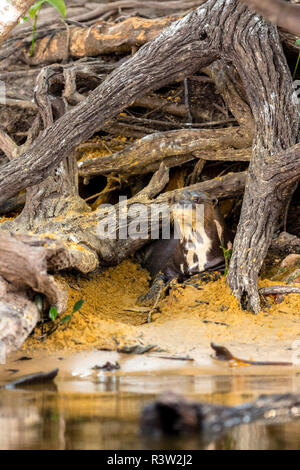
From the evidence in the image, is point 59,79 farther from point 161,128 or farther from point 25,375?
A: point 25,375

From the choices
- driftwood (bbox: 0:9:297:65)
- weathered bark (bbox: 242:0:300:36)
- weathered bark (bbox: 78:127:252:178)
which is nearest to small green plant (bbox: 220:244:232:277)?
weathered bark (bbox: 78:127:252:178)

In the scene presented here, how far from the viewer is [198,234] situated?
15.9 ft

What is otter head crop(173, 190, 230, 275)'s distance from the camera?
4.80 metres

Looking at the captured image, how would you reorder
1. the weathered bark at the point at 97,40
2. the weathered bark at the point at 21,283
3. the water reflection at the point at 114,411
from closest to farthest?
the water reflection at the point at 114,411, the weathered bark at the point at 21,283, the weathered bark at the point at 97,40

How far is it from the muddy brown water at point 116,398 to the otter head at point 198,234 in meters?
1.59

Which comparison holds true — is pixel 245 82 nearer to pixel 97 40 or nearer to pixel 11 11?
pixel 11 11

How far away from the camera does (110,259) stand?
4.98 meters

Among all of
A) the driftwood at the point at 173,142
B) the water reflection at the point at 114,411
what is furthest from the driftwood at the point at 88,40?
the water reflection at the point at 114,411

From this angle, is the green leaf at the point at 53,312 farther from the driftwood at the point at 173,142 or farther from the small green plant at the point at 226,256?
the small green plant at the point at 226,256

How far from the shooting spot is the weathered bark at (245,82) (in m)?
4.35

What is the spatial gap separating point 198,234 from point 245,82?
1353 millimetres

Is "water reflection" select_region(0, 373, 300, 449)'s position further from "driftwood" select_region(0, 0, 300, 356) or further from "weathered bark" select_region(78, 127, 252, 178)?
"weathered bark" select_region(78, 127, 252, 178)
